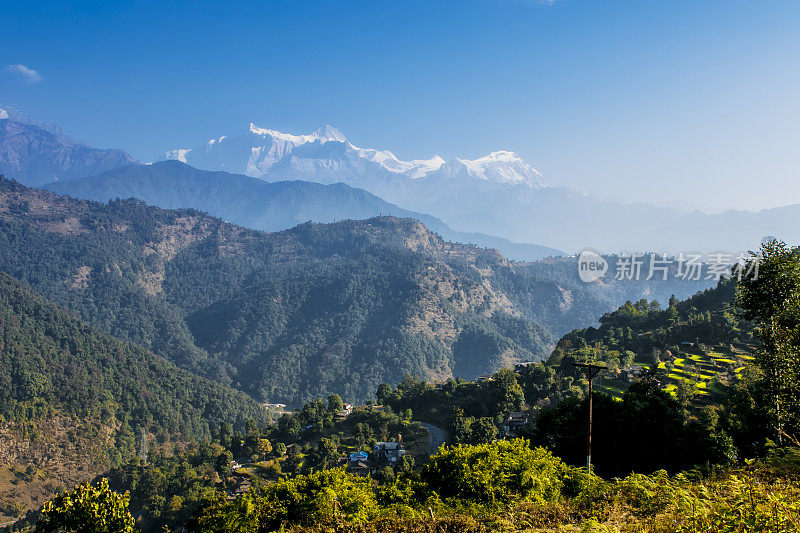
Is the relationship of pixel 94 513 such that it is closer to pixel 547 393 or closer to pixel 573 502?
pixel 573 502

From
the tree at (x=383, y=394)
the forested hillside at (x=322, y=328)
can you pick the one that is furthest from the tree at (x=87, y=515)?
the forested hillside at (x=322, y=328)

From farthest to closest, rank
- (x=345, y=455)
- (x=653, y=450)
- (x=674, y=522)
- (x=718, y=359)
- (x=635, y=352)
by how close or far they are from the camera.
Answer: (x=635, y=352)
(x=345, y=455)
(x=718, y=359)
(x=653, y=450)
(x=674, y=522)

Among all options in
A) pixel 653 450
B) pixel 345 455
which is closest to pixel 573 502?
pixel 653 450

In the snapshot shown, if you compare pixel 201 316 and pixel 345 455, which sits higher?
pixel 345 455

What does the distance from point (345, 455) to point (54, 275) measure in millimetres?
193372

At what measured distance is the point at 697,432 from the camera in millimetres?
25281

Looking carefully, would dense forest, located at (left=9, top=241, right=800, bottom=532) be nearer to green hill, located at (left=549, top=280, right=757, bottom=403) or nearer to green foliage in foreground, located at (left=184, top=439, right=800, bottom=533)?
green foliage in foreground, located at (left=184, top=439, right=800, bottom=533)

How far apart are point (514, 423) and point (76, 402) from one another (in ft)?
288

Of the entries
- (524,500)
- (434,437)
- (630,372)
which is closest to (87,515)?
(524,500)

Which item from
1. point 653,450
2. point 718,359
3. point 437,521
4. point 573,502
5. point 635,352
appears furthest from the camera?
point 635,352

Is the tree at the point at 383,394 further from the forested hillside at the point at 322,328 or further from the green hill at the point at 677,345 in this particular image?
the forested hillside at the point at 322,328

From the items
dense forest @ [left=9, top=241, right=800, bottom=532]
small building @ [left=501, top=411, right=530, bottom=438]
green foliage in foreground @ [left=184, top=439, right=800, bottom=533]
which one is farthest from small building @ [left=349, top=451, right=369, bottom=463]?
green foliage in foreground @ [left=184, top=439, right=800, bottom=533]

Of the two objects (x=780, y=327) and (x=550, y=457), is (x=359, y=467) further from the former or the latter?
(x=780, y=327)

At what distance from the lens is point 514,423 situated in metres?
49.1
